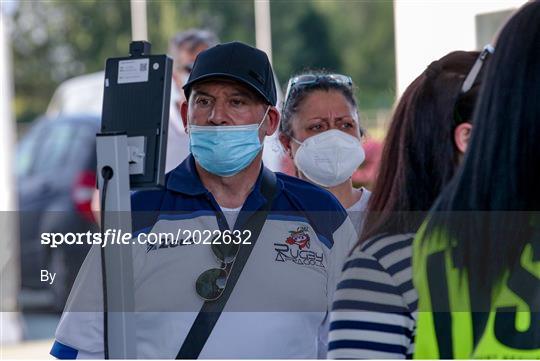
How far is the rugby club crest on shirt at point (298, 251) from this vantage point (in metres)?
2.96

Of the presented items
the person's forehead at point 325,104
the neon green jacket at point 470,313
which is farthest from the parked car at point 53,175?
the neon green jacket at point 470,313

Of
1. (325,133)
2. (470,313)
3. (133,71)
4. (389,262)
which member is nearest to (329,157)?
(325,133)

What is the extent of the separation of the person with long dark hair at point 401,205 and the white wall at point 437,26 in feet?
12.0

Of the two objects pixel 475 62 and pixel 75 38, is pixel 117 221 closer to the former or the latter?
pixel 475 62

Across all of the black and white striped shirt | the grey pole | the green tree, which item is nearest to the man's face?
the grey pole

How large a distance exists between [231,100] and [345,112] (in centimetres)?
74

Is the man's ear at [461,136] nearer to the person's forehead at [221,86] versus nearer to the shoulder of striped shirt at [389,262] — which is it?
the shoulder of striped shirt at [389,262]

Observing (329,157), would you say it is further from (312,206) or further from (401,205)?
(401,205)

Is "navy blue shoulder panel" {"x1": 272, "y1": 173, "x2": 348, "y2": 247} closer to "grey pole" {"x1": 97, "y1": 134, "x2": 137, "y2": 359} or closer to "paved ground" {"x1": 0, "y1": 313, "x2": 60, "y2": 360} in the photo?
"grey pole" {"x1": 97, "y1": 134, "x2": 137, "y2": 359}

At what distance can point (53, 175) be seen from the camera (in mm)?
12062

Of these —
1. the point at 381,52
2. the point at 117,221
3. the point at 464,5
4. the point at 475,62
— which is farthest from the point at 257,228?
the point at 381,52

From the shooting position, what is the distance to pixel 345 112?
12.6 feet

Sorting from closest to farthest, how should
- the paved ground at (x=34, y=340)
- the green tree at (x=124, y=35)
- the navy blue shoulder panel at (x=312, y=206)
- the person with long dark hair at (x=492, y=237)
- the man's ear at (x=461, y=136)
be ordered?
the person with long dark hair at (x=492, y=237)
the man's ear at (x=461, y=136)
the navy blue shoulder panel at (x=312, y=206)
the paved ground at (x=34, y=340)
the green tree at (x=124, y=35)

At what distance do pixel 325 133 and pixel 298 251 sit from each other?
910mm
